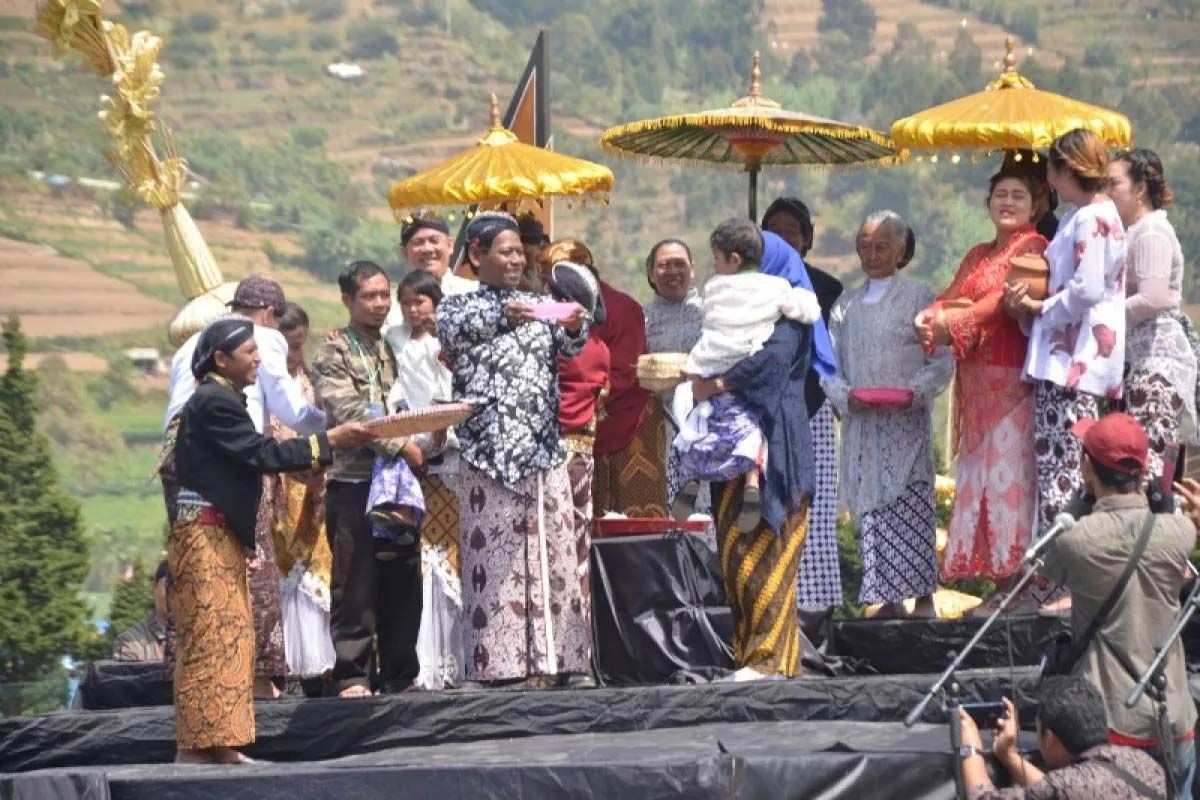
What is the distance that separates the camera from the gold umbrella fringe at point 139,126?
8891 millimetres

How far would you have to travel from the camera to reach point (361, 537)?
797 centimetres

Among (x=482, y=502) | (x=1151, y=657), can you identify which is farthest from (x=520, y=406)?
(x=1151, y=657)

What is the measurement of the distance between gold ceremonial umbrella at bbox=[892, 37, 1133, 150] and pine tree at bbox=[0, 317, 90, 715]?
11.2 metres

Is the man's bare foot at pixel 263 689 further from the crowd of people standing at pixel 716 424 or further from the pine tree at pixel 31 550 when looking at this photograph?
the pine tree at pixel 31 550

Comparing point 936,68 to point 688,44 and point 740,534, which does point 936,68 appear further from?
point 740,534

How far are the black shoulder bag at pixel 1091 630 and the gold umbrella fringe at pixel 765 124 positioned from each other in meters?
3.50

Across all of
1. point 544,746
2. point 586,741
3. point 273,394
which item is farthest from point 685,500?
point 273,394

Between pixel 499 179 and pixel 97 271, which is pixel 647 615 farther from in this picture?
pixel 97 271

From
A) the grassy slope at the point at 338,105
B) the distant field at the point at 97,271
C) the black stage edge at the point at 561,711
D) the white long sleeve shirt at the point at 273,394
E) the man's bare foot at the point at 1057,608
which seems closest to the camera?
the black stage edge at the point at 561,711

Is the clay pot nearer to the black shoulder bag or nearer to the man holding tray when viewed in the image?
the black shoulder bag

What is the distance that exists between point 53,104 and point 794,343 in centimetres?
3952

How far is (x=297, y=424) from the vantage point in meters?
7.64

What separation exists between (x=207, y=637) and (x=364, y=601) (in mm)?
1147

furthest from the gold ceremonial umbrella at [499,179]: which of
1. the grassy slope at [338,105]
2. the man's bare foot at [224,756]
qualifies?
the grassy slope at [338,105]
